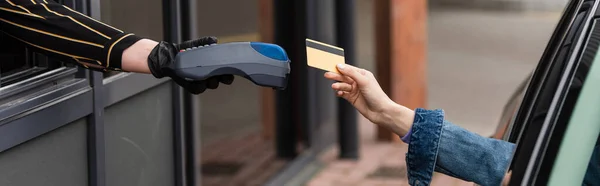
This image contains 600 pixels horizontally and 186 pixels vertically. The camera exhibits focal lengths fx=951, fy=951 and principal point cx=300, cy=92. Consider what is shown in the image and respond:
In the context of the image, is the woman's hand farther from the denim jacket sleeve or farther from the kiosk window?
the kiosk window

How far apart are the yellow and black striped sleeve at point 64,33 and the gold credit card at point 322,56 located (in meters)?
0.43

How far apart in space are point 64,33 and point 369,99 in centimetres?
74

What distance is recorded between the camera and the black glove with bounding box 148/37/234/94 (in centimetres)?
216

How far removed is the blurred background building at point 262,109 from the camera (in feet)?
9.39

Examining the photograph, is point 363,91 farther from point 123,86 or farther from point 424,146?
point 123,86

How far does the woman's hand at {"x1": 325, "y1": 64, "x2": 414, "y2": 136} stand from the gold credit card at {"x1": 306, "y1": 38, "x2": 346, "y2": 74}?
0.02 metres

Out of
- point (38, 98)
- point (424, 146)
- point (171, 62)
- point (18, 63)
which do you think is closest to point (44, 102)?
point (38, 98)

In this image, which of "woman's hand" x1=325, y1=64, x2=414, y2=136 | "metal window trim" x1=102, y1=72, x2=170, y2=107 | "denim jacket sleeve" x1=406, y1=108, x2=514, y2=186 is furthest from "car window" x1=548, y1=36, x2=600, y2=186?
"metal window trim" x1=102, y1=72, x2=170, y2=107

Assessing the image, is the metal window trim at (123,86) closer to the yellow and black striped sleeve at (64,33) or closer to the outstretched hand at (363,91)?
the yellow and black striped sleeve at (64,33)

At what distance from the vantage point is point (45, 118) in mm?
2504

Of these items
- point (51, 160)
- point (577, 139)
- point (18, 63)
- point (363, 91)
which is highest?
point (577, 139)

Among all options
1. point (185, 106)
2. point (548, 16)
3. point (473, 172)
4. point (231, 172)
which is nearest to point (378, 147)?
point (231, 172)

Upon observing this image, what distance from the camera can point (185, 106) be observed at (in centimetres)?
400

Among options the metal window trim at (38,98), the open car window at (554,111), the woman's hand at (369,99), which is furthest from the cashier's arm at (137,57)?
the open car window at (554,111)
